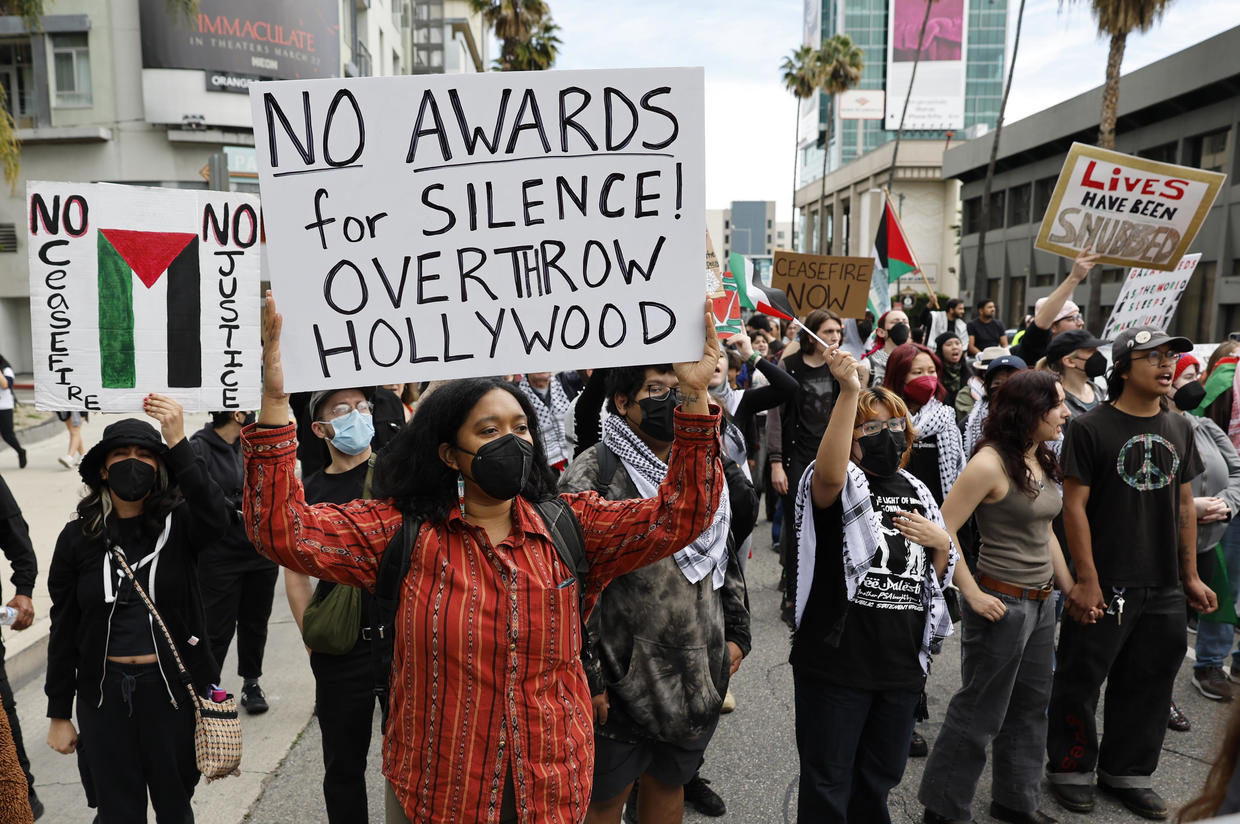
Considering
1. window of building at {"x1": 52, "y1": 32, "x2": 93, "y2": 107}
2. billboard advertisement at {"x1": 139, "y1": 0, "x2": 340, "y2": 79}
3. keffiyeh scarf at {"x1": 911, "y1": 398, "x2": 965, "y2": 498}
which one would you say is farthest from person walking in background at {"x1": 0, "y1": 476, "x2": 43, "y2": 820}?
window of building at {"x1": 52, "y1": 32, "x2": 93, "y2": 107}

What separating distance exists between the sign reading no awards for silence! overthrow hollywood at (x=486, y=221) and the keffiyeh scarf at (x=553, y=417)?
335 centimetres

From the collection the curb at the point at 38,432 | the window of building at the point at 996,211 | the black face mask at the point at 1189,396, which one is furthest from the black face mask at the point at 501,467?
the window of building at the point at 996,211

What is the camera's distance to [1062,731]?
421cm

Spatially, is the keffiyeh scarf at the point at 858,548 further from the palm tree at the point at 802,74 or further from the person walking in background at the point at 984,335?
the palm tree at the point at 802,74

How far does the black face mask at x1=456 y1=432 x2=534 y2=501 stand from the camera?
233cm

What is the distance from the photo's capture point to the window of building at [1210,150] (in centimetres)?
2505

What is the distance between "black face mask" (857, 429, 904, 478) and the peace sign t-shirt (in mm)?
1230

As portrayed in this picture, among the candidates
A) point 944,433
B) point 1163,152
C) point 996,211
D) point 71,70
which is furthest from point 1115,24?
point 71,70

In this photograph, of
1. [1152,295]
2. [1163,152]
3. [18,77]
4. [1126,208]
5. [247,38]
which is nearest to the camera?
[1126,208]

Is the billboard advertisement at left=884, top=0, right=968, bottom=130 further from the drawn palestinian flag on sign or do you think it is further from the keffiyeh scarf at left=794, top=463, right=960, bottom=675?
the drawn palestinian flag on sign

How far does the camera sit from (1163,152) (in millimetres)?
28547

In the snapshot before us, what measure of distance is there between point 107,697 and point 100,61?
31162 millimetres

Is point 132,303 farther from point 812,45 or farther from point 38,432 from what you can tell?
point 812,45

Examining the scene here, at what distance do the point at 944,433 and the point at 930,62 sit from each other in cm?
10009
